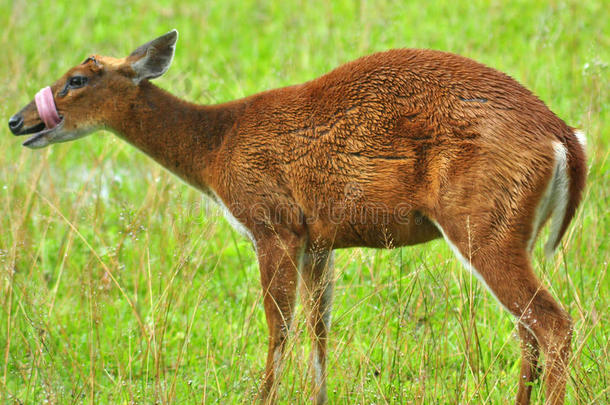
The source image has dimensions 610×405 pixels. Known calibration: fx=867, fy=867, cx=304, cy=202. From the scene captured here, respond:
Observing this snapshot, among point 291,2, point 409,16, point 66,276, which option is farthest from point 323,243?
point 291,2

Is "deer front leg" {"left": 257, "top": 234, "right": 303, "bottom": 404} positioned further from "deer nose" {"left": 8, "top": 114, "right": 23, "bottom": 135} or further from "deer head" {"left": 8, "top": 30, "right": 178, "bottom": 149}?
"deer nose" {"left": 8, "top": 114, "right": 23, "bottom": 135}

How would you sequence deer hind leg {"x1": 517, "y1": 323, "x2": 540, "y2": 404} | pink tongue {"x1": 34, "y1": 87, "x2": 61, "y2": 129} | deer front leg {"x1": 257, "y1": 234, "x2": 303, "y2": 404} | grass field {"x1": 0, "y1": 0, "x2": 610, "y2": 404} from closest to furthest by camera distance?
1. deer hind leg {"x1": 517, "y1": 323, "x2": 540, "y2": 404}
2. grass field {"x1": 0, "y1": 0, "x2": 610, "y2": 404}
3. deer front leg {"x1": 257, "y1": 234, "x2": 303, "y2": 404}
4. pink tongue {"x1": 34, "y1": 87, "x2": 61, "y2": 129}

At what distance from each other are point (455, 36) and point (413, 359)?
17.5ft

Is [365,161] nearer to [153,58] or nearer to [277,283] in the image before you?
[277,283]

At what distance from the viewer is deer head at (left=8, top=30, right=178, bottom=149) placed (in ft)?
18.1

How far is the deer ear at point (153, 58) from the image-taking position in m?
5.54

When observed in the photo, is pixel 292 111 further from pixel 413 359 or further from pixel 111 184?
pixel 111 184

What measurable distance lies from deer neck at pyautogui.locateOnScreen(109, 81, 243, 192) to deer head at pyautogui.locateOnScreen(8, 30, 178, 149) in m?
0.07

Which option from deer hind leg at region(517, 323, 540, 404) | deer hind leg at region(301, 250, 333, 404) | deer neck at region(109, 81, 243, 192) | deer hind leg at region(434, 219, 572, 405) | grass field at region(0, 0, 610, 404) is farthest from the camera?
deer neck at region(109, 81, 243, 192)

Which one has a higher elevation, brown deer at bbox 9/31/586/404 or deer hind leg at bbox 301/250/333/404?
brown deer at bbox 9/31/586/404

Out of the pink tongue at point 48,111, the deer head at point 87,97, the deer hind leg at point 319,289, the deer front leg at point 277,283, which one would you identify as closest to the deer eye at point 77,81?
the deer head at point 87,97

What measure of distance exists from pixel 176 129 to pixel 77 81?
0.72m

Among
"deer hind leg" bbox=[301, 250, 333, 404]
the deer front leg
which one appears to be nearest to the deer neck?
the deer front leg

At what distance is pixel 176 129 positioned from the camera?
18.0 feet
